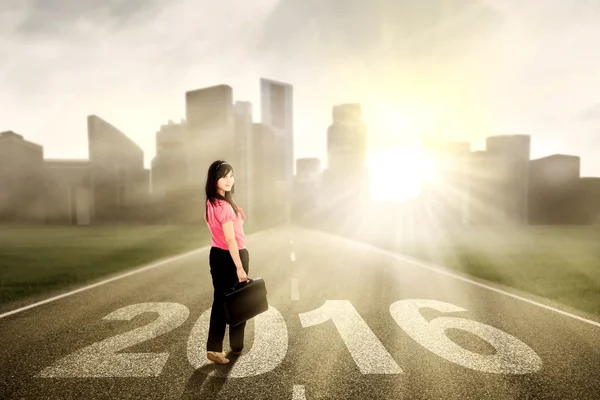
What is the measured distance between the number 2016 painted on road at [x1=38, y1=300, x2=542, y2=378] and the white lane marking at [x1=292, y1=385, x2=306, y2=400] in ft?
1.73

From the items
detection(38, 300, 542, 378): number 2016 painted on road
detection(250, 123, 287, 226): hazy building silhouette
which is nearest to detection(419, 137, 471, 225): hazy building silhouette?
detection(250, 123, 287, 226): hazy building silhouette

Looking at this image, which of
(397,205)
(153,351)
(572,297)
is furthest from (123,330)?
(397,205)

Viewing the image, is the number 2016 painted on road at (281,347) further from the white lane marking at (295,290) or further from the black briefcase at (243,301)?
the white lane marking at (295,290)

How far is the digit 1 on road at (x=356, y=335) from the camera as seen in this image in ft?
13.6

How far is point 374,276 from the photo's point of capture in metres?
10.2

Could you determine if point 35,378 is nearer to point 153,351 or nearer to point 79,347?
point 79,347

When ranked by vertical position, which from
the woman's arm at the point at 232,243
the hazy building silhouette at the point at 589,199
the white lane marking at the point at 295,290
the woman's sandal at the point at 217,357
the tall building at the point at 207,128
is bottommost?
the hazy building silhouette at the point at 589,199

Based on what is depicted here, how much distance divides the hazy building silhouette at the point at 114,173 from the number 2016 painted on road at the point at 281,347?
133 meters

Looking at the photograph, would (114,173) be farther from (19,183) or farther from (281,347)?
(281,347)

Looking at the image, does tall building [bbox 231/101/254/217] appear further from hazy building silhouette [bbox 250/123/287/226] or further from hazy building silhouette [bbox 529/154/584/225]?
hazy building silhouette [bbox 529/154/584/225]

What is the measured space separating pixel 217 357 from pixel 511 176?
143677mm

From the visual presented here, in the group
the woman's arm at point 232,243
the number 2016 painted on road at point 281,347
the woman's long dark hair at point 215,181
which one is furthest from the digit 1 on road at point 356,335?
the woman's long dark hair at point 215,181

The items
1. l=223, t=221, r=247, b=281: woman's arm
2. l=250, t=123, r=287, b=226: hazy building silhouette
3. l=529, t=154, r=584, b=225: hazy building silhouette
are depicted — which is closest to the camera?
l=223, t=221, r=247, b=281: woman's arm

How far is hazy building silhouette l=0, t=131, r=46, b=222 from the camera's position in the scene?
420 feet
